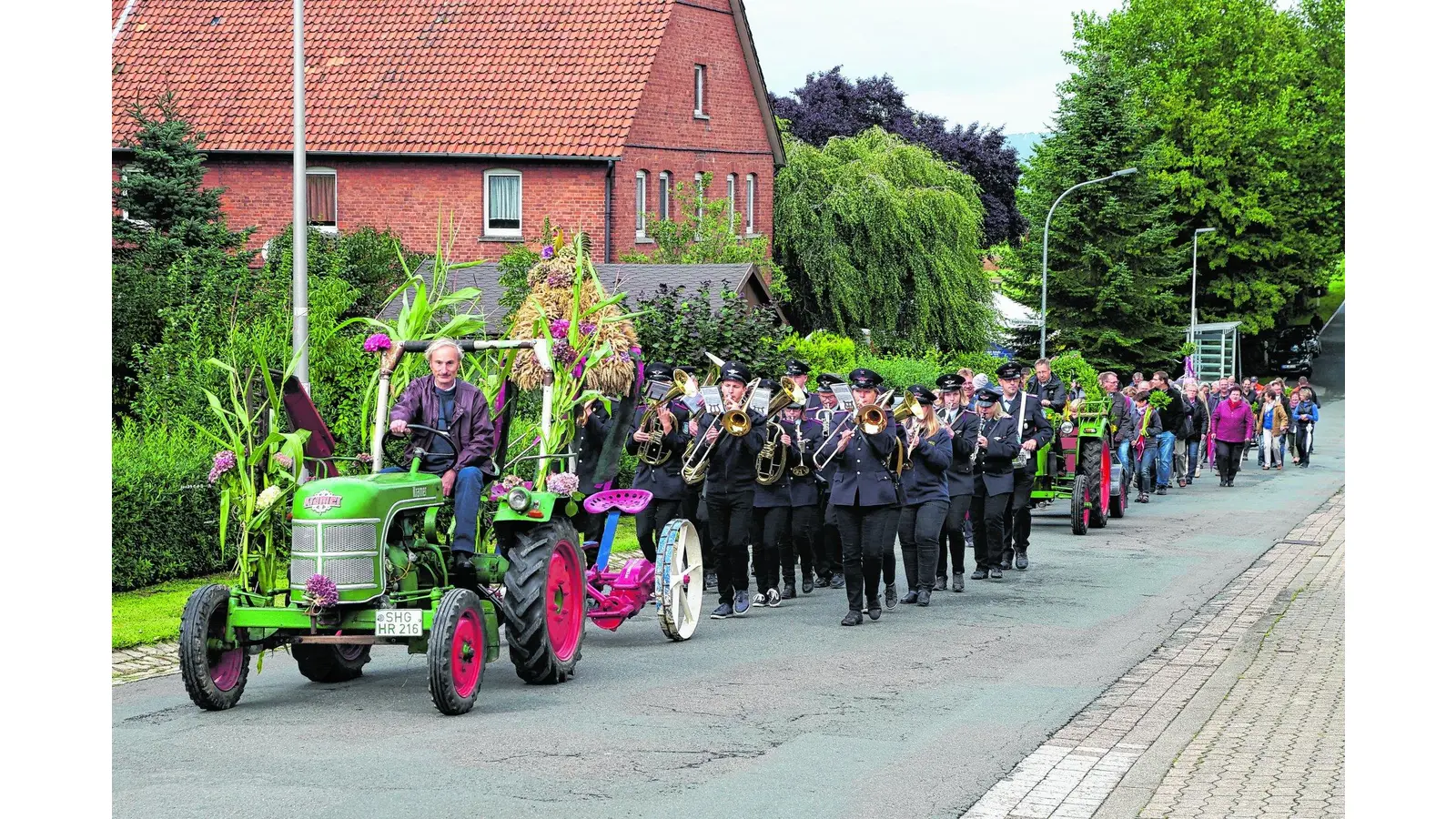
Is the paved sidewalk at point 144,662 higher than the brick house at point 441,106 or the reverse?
the reverse

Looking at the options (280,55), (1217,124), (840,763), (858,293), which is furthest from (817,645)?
(1217,124)

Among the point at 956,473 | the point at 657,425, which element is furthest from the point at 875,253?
the point at 657,425

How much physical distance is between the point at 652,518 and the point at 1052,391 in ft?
31.0

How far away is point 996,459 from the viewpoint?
17.6 metres

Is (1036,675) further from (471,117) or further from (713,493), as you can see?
(471,117)

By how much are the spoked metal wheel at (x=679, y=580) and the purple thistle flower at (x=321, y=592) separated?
11.1ft

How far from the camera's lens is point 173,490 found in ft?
50.6

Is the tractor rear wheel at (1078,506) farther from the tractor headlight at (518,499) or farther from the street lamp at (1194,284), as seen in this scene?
the street lamp at (1194,284)

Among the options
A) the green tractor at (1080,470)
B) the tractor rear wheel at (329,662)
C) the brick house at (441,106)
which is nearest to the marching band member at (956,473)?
the green tractor at (1080,470)

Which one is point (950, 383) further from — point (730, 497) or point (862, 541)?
point (730, 497)

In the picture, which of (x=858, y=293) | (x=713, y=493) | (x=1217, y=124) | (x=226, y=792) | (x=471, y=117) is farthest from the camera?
(x=1217, y=124)

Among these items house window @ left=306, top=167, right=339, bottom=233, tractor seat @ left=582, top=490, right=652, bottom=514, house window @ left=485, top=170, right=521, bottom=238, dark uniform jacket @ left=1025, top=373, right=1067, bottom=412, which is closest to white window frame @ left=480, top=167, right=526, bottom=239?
house window @ left=485, top=170, right=521, bottom=238

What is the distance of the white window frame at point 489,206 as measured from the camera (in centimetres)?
3712

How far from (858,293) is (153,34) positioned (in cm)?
1797
